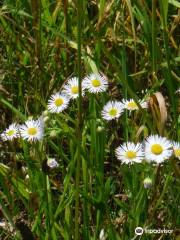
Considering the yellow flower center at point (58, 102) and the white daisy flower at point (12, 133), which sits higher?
the yellow flower center at point (58, 102)

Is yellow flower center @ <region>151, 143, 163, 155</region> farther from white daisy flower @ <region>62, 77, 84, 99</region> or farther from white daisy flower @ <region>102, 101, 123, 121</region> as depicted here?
white daisy flower @ <region>62, 77, 84, 99</region>

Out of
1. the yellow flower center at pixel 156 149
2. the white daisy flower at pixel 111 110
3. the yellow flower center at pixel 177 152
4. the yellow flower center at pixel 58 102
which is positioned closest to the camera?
the yellow flower center at pixel 156 149

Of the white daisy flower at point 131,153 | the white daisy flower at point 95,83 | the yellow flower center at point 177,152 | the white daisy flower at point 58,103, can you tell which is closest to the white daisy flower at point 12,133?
the white daisy flower at point 58,103

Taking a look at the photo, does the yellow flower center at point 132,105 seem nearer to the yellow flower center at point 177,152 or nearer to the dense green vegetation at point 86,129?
the dense green vegetation at point 86,129

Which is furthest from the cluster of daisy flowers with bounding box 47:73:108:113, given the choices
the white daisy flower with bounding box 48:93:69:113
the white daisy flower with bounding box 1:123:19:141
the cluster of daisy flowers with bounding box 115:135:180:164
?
the cluster of daisy flowers with bounding box 115:135:180:164

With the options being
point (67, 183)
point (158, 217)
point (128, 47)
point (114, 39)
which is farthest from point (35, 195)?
point (128, 47)

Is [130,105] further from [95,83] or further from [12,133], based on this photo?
[12,133]

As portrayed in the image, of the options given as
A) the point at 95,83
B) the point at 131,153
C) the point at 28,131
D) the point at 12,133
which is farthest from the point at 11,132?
the point at 131,153
